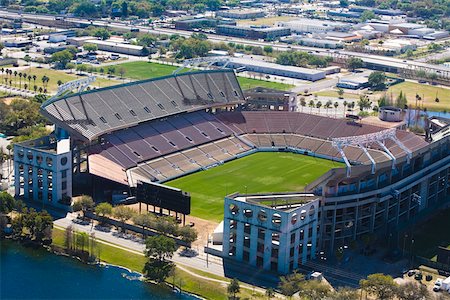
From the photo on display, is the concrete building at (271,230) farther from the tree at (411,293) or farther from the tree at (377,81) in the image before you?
the tree at (377,81)

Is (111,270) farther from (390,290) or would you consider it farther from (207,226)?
(390,290)

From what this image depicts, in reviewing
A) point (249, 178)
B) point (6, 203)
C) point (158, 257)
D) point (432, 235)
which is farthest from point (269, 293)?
point (249, 178)

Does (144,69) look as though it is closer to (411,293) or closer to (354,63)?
(354,63)

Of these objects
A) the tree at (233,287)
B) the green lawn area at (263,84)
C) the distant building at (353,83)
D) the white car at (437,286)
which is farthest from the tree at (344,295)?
the distant building at (353,83)

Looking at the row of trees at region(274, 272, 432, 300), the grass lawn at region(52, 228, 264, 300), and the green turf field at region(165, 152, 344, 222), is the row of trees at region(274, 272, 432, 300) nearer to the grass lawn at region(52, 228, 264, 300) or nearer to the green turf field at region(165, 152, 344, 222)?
the grass lawn at region(52, 228, 264, 300)

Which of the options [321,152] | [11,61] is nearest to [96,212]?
[321,152]

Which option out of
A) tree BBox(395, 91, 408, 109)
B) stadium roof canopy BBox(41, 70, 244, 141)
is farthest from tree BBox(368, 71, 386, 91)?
stadium roof canopy BBox(41, 70, 244, 141)
